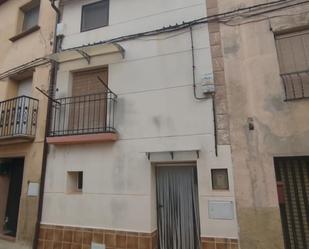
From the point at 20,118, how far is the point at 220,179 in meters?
5.11

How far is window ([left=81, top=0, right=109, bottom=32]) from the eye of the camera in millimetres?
6306

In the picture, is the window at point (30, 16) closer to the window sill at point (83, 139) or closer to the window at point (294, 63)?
the window sill at point (83, 139)

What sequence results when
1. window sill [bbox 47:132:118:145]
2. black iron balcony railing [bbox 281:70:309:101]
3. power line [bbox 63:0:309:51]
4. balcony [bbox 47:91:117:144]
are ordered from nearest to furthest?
black iron balcony railing [bbox 281:70:309:101], power line [bbox 63:0:309:51], window sill [bbox 47:132:118:145], balcony [bbox 47:91:117:144]

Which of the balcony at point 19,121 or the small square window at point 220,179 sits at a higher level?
the balcony at point 19,121

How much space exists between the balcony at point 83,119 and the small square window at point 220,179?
219 centimetres

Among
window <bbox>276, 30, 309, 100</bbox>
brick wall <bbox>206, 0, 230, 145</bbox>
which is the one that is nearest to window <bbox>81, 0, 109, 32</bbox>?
brick wall <bbox>206, 0, 230, 145</bbox>

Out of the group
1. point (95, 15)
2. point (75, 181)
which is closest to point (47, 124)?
point (75, 181)

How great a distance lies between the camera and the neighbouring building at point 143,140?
14.8ft

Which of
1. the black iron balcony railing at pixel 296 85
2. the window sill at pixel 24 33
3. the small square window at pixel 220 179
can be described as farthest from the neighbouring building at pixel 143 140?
the window sill at pixel 24 33

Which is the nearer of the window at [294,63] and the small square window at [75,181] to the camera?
the window at [294,63]

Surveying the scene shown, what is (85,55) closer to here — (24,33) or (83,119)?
(83,119)

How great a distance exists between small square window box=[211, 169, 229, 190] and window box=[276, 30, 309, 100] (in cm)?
176

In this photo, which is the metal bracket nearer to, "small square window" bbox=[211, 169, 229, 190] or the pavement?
"small square window" bbox=[211, 169, 229, 190]

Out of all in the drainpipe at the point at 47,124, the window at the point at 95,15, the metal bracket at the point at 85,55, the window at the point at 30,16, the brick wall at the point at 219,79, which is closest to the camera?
the brick wall at the point at 219,79
